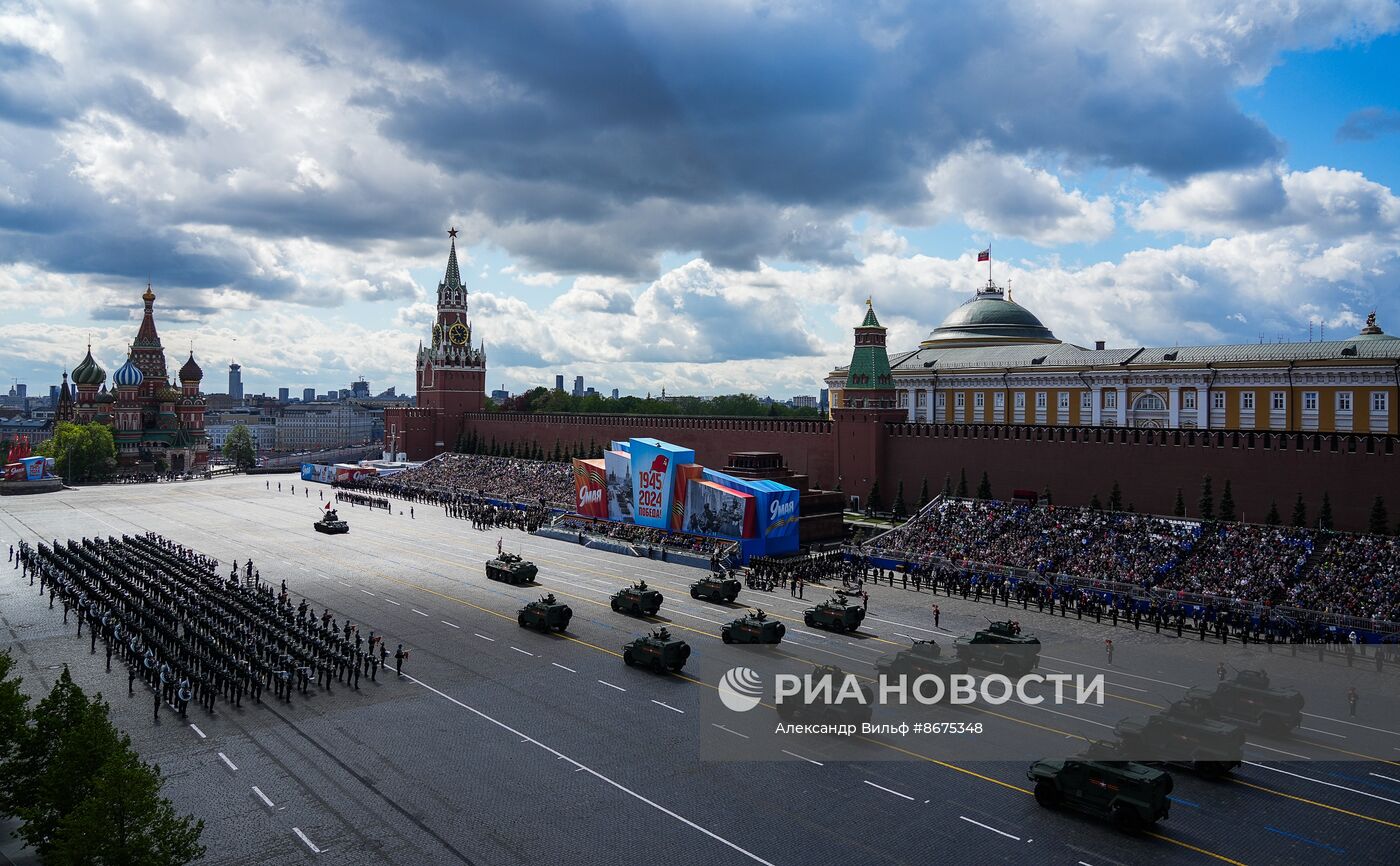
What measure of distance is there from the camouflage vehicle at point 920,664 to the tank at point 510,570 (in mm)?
16342

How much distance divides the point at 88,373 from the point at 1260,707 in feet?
356

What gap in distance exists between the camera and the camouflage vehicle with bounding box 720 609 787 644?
996 inches

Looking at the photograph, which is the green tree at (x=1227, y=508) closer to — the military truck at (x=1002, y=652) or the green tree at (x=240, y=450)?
the military truck at (x=1002, y=652)

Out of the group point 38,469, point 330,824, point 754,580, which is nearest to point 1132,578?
point 754,580

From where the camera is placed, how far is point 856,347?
5200 cm

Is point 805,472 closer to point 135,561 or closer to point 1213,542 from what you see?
point 1213,542

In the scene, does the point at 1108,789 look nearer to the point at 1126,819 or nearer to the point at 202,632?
the point at 1126,819

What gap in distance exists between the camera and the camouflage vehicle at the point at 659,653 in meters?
22.8

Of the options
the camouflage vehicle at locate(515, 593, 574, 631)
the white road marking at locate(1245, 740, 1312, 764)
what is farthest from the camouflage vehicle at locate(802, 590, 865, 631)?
the white road marking at locate(1245, 740, 1312, 764)

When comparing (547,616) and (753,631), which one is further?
(547,616)

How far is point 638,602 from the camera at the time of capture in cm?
2914

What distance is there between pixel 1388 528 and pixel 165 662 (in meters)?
38.0
